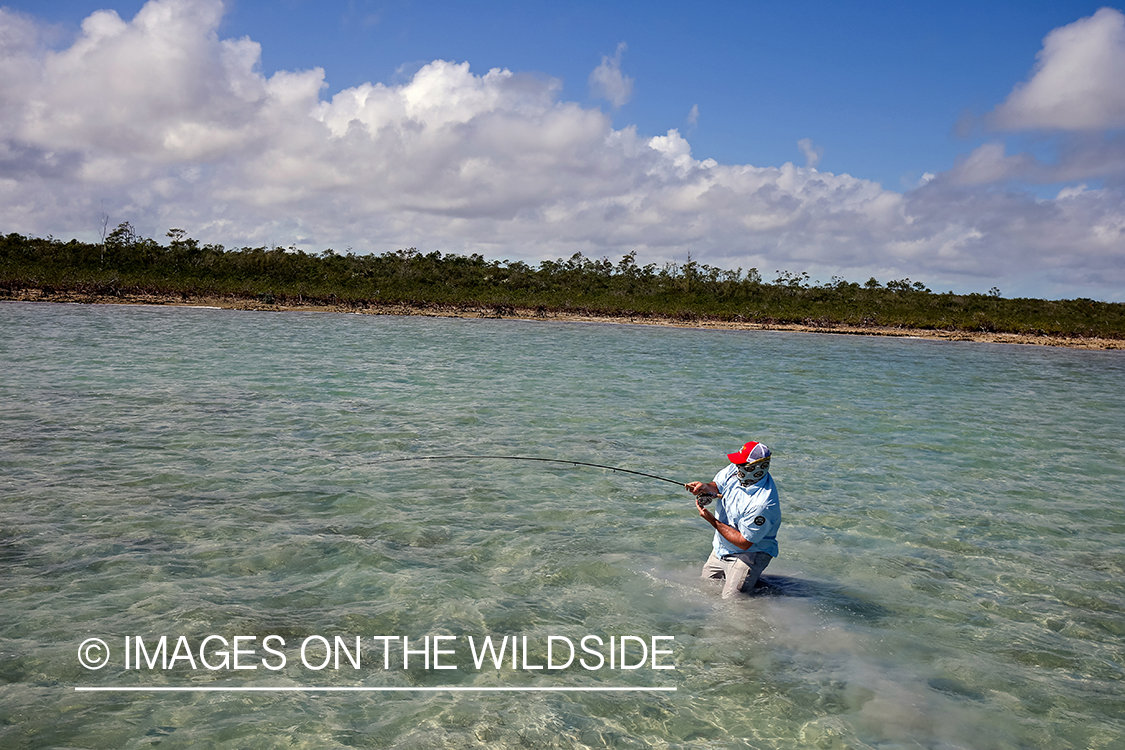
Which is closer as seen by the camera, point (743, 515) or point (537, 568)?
point (743, 515)

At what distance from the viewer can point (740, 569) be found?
730 cm

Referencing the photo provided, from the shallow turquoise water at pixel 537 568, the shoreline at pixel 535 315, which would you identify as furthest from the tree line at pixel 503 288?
the shallow turquoise water at pixel 537 568

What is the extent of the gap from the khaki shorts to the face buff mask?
832 mm

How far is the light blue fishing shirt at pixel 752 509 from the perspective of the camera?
6832 millimetres

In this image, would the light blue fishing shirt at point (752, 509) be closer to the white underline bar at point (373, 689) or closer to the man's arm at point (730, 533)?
the man's arm at point (730, 533)

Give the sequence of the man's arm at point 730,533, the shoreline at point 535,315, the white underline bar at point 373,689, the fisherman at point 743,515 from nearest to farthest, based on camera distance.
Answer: the white underline bar at point 373,689 → the fisherman at point 743,515 → the man's arm at point 730,533 → the shoreline at point 535,315

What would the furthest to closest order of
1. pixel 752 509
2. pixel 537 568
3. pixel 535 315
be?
pixel 535 315, pixel 537 568, pixel 752 509

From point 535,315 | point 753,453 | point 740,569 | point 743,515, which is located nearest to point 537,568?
point 740,569

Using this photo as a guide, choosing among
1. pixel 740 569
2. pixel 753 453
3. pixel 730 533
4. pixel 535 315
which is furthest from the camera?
pixel 535 315

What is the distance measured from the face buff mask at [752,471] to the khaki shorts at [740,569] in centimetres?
83

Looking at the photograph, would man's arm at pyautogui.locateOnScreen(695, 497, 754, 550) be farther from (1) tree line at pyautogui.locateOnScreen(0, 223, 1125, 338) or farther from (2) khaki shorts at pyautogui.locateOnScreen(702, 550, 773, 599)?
(1) tree line at pyautogui.locateOnScreen(0, 223, 1125, 338)

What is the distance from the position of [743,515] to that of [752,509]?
0.12 metres

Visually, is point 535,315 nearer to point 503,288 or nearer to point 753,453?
point 503,288

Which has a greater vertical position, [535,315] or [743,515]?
[535,315]
